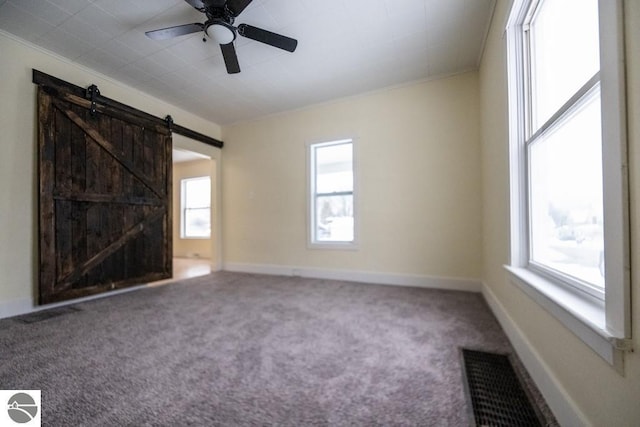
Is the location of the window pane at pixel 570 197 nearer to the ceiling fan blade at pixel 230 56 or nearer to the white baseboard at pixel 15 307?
the ceiling fan blade at pixel 230 56

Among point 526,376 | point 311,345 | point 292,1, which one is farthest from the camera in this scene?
point 292,1

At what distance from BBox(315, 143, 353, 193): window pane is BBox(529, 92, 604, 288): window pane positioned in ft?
8.26

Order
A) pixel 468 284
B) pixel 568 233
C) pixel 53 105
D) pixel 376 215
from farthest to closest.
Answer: pixel 376 215 → pixel 468 284 → pixel 53 105 → pixel 568 233

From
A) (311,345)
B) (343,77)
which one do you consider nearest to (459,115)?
(343,77)

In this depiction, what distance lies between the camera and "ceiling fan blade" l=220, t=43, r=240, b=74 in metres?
2.30

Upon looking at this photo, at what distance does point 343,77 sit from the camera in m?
3.29

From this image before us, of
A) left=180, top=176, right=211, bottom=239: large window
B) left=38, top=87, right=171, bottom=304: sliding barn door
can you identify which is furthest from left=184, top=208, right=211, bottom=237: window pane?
left=38, top=87, right=171, bottom=304: sliding barn door

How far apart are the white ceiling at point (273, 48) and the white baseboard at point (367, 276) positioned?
269 cm

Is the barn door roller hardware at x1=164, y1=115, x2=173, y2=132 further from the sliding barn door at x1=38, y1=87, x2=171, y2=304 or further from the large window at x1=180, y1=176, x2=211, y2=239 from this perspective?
the large window at x1=180, y1=176, x2=211, y2=239

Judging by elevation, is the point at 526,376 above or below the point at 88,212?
below

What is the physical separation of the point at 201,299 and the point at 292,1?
3142 mm

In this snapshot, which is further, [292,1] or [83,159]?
[83,159]

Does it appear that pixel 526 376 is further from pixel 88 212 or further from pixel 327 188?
pixel 88 212

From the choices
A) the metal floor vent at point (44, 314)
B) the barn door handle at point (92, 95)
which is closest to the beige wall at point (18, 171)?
the metal floor vent at point (44, 314)
